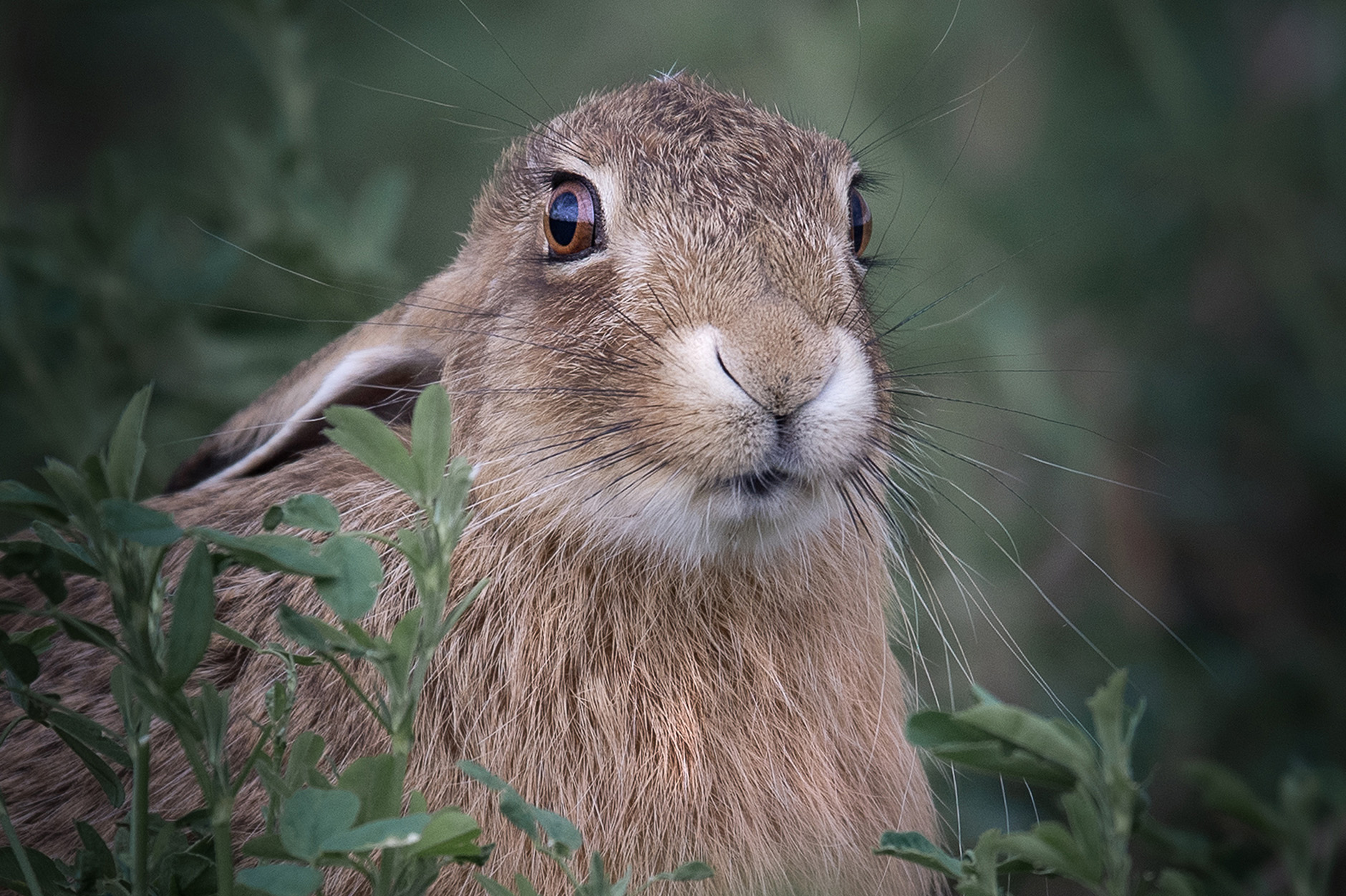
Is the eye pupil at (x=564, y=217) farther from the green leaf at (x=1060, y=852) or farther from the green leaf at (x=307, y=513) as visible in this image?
the green leaf at (x=1060, y=852)

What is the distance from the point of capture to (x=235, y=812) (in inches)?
91.1

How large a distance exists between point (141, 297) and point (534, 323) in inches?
68.6

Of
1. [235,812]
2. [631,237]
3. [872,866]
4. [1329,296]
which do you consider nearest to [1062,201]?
[1329,296]

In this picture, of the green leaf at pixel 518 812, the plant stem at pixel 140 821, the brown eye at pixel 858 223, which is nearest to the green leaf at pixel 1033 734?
the green leaf at pixel 518 812

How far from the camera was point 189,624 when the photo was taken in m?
1.49

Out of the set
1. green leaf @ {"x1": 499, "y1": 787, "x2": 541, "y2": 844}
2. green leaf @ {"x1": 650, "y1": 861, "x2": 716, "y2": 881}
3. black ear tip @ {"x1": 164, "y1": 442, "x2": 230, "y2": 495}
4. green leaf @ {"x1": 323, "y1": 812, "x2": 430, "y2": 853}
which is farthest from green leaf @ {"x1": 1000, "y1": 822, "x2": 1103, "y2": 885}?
black ear tip @ {"x1": 164, "y1": 442, "x2": 230, "y2": 495}

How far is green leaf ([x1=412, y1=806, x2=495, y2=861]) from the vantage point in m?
1.52

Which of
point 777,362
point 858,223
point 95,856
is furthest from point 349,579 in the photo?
point 858,223

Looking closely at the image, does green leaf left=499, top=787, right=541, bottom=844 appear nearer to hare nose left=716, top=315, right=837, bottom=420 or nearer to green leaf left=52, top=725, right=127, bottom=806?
green leaf left=52, top=725, right=127, bottom=806

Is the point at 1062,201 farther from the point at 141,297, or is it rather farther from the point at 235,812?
the point at 235,812

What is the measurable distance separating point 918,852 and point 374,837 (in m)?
0.71

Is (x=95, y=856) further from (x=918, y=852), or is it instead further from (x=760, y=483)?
(x=760, y=483)

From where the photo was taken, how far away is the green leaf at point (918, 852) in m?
1.66

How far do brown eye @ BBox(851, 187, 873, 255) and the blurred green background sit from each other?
336mm
